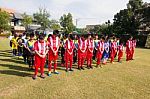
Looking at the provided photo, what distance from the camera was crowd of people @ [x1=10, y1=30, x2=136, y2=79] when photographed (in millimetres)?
9977

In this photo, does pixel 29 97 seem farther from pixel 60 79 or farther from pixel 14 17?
pixel 14 17

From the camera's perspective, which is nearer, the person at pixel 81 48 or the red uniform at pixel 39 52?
the red uniform at pixel 39 52

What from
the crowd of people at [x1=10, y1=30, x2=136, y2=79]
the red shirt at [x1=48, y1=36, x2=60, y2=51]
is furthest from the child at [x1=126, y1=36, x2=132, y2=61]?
the red shirt at [x1=48, y1=36, x2=60, y2=51]

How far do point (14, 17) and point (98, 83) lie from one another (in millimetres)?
71269

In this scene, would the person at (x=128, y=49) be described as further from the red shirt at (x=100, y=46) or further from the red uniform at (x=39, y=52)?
the red uniform at (x=39, y=52)

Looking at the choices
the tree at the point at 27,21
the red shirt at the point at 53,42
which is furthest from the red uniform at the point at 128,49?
the tree at the point at 27,21

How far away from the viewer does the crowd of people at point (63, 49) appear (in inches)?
393

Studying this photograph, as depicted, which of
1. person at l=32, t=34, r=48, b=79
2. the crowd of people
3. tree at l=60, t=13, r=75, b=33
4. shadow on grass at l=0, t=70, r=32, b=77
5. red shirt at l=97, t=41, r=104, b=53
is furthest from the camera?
tree at l=60, t=13, r=75, b=33

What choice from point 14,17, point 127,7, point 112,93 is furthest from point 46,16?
point 112,93

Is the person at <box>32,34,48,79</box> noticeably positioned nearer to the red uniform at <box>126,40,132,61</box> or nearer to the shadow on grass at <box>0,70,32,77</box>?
the shadow on grass at <box>0,70,32,77</box>

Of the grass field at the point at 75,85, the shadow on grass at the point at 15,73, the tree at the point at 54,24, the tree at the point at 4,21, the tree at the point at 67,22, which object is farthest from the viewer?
the tree at the point at 54,24

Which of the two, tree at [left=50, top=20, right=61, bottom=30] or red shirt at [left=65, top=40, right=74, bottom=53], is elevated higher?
tree at [left=50, top=20, right=61, bottom=30]

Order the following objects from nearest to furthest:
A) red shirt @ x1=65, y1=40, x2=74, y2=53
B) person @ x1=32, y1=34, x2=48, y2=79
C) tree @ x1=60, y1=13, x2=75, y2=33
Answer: person @ x1=32, y1=34, x2=48, y2=79 < red shirt @ x1=65, y1=40, x2=74, y2=53 < tree @ x1=60, y1=13, x2=75, y2=33

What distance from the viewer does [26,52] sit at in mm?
12602
